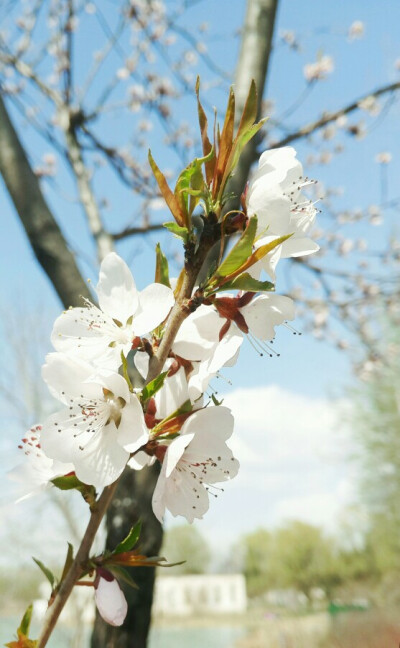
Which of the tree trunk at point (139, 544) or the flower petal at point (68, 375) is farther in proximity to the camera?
the tree trunk at point (139, 544)

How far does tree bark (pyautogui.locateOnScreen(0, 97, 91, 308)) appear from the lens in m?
1.56

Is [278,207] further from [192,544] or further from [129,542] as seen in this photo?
[192,544]

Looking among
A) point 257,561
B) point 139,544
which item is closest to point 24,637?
point 139,544

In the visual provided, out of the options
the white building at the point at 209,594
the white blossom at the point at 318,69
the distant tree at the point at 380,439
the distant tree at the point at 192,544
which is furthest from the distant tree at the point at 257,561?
the white blossom at the point at 318,69

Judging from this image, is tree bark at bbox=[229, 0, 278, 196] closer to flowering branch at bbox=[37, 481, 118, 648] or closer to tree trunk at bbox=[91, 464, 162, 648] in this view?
tree trunk at bbox=[91, 464, 162, 648]

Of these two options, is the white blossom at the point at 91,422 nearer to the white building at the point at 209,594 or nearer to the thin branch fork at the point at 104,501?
the thin branch fork at the point at 104,501

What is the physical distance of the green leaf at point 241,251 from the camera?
0.44 meters

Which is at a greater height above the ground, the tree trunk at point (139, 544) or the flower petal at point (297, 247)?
the flower petal at point (297, 247)

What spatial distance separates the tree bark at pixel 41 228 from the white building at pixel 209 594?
22.5 meters

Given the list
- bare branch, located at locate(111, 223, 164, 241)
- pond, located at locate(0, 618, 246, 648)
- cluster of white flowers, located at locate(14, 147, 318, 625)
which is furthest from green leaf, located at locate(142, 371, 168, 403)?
pond, located at locate(0, 618, 246, 648)

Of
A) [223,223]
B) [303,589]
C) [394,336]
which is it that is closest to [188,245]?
[223,223]

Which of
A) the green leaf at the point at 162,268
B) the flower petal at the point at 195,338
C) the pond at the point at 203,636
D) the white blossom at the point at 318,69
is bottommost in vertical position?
the pond at the point at 203,636

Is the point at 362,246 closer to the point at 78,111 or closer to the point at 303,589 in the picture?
the point at 78,111

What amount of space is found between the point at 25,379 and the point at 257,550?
19394 mm
